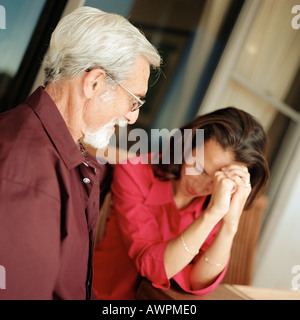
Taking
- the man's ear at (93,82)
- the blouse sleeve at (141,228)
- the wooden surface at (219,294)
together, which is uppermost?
the man's ear at (93,82)

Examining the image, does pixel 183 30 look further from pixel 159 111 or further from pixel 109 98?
pixel 109 98

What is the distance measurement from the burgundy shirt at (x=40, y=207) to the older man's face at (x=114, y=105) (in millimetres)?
144

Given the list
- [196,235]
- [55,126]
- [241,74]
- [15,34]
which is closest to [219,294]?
[196,235]

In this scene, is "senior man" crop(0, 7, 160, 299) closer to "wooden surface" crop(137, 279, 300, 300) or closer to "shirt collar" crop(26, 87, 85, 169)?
"shirt collar" crop(26, 87, 85, 169)

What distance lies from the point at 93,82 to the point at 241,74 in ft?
5.73

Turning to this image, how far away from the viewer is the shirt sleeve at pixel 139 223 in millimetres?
1142

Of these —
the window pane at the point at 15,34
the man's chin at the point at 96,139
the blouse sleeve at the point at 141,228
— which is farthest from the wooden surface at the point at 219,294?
the window pane at the point at 15,34

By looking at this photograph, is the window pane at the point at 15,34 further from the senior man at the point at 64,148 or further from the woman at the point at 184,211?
the woman at the point at 184,211

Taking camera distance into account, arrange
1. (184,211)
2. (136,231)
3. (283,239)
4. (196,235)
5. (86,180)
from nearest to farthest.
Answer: (86,180), (196,235), (136,231), (184,211), (283,239)

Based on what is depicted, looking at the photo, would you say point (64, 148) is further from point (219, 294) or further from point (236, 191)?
point (219, 294)

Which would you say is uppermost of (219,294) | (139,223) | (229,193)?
(229,193)

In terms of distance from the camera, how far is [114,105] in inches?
40.4

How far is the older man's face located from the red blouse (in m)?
0.28

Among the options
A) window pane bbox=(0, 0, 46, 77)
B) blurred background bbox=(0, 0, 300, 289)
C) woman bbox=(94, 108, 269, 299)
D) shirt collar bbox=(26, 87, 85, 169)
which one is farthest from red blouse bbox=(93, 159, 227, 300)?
blurred background bbox=(0, 0, 300, 289)
